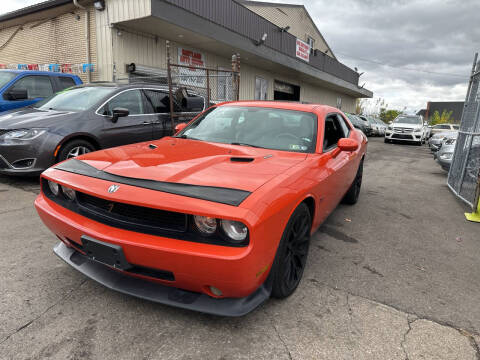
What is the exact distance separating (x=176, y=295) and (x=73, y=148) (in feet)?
12.5

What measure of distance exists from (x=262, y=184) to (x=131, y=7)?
322 inches

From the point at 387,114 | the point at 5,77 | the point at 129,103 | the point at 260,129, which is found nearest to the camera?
the point at 260,129

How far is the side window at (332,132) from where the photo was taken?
3.10 metres

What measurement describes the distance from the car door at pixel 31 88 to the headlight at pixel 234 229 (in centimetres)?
628

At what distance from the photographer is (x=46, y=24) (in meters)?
10.7

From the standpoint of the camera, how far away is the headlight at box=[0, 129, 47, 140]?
447 centimetres

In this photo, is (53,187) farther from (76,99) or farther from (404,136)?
(404,136)

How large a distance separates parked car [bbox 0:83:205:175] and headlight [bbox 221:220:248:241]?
3.84m

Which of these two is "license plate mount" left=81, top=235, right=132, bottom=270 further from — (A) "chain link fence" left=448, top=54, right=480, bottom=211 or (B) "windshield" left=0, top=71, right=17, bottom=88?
(B) "windshield" left=0, top=71, right=17, bottom=88

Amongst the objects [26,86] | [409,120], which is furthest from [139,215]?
[409,120]

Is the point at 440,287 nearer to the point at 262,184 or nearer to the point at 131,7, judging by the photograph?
the point at 262,184

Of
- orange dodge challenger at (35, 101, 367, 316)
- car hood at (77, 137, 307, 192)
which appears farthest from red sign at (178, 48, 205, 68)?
orange dodge challenger at (35, 101, 367, 316)

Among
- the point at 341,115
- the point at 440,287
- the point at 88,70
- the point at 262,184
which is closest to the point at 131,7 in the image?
the point at 88,70

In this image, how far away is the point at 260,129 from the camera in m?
3.05
